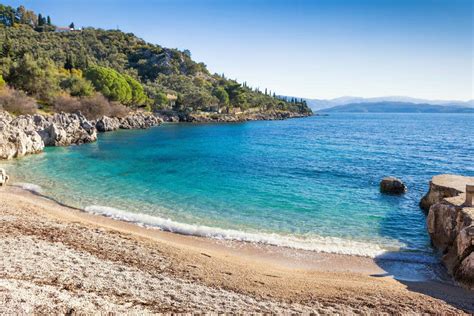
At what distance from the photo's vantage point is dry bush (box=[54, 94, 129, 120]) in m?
71.7

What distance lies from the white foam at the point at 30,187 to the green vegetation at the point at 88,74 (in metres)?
53.7

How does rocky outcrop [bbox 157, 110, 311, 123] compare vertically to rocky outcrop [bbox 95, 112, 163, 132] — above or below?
above

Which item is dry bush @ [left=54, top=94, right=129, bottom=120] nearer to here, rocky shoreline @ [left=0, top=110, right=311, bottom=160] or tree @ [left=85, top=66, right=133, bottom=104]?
rocky shoreline @ [left=0, top=110, right=311, bottom=160]

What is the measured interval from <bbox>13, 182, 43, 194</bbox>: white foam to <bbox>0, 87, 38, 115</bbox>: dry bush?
39.1 metres

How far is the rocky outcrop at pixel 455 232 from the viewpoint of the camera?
12984mm

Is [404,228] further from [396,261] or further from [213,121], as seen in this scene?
[213,121]

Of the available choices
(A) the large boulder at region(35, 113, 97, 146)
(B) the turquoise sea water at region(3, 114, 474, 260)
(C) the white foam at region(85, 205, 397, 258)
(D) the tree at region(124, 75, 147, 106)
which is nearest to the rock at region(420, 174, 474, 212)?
(B) the turquoise sea water at region(3, 114, 474, 260)

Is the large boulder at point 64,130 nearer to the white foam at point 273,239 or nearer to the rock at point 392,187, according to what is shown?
the white foam at point 273,239

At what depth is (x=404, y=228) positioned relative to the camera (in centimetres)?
1958

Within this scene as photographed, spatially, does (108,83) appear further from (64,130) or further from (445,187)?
(445,187)

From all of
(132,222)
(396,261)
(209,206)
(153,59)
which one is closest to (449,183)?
(396,261)

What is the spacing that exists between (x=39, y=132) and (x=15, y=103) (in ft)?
44.2

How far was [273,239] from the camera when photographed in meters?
17.2

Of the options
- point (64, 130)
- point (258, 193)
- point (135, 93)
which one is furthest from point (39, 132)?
point (135, 93)
